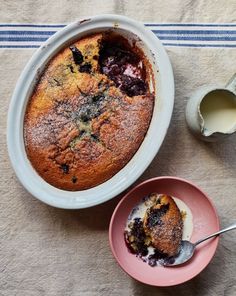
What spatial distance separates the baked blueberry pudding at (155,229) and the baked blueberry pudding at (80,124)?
132 mm

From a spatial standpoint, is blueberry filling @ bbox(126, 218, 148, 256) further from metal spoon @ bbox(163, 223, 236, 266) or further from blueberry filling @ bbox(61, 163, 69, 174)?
blueberry filling @ bbox(61, 163, 69, 174)

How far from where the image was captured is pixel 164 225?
1367 mm

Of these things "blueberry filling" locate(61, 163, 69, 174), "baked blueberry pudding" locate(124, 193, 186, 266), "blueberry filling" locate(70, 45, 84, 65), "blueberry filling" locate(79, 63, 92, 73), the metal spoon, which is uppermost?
"blueberry filling" locate(70, 45, 84, 65)

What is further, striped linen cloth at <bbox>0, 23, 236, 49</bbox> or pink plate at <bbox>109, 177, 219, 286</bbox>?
A: striped linen cloth at <bbox>0, 23, 236, 49</bbox>

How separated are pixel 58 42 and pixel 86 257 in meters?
0.56

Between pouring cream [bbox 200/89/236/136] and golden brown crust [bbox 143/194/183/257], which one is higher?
pouring cream [bbox 200/89/236/136]

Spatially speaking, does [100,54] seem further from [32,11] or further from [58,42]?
[32,11]

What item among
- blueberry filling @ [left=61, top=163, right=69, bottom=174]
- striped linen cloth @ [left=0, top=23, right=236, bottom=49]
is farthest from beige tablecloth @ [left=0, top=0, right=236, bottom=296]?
blueberry filling @ [left=61, top=163, right=69, bottom=174]

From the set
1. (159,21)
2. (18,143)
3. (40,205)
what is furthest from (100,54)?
(40,205)

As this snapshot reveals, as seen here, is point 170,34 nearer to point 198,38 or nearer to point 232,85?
point 198,38

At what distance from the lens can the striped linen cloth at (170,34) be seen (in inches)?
57.5

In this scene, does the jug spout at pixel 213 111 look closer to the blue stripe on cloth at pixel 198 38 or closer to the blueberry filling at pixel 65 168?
the blue stripe on cloth at pixel 198 38

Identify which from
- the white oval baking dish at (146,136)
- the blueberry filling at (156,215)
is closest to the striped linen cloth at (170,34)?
the white oval baking dish at (146,136)

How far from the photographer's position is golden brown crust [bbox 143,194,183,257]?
1363 millimetres
